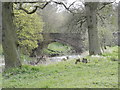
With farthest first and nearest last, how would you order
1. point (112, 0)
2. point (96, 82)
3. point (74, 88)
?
point (112, 0) < point (96, 82) < point (74, 88)

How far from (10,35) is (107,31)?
14.4m

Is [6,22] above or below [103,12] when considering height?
below

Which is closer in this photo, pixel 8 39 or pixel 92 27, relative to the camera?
pixel 8 39

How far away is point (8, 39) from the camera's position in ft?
38.3

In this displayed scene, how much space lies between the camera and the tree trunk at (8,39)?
11.6 meters

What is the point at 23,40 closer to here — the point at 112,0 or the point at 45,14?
the point at 112,0

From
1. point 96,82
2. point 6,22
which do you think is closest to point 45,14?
point 6,22

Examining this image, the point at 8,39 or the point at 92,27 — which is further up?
the point at 92,27

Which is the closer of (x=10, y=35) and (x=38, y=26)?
(x=10, y=35)

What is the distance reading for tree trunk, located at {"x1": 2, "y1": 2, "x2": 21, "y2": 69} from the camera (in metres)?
11.6

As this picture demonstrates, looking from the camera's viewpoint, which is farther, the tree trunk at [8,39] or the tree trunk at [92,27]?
the tree trunk at [92,27]

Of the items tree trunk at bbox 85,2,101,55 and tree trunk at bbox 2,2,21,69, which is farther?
tree trunk at bbox 85,2,101,55

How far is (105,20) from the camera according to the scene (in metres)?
22.9

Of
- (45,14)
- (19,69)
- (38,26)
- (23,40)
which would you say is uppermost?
(45,14)
